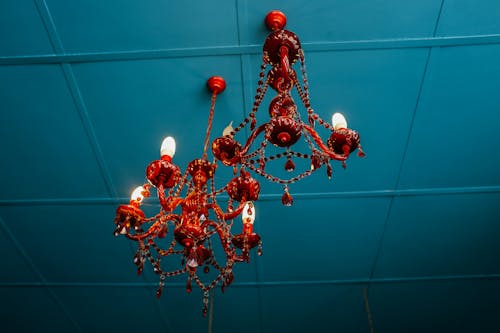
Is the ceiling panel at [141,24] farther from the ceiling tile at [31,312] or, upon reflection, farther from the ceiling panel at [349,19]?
the ceiling tile at [31,312]

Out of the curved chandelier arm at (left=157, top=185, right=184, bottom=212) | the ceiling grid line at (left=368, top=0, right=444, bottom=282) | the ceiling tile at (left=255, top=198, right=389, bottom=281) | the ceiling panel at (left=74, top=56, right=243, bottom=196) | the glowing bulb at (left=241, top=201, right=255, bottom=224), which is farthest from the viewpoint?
the ceiling tile at (left=255, top=198, right=389, bottom=281)

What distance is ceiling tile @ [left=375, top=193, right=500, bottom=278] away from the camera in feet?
10.3

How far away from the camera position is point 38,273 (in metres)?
3.70

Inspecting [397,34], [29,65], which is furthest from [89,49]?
[397,34]

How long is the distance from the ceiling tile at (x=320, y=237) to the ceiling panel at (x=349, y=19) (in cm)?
129

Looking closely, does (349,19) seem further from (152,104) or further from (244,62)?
(152,104)

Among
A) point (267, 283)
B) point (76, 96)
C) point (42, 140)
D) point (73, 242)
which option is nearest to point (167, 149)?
point (76, 96)

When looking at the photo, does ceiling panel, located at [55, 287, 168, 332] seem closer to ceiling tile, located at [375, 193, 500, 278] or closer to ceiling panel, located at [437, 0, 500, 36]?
ceiling tile, located at [375, 193, 500, 278]

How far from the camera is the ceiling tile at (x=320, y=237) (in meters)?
3.18

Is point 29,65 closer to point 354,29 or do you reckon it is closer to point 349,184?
point 354,29

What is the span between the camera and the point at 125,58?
8.06 feet

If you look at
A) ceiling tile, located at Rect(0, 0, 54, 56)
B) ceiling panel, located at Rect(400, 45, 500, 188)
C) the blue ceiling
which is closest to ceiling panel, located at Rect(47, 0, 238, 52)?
the blue ceiling

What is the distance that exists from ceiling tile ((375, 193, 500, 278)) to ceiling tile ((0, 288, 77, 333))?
3.20 meters

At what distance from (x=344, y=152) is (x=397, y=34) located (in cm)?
115
